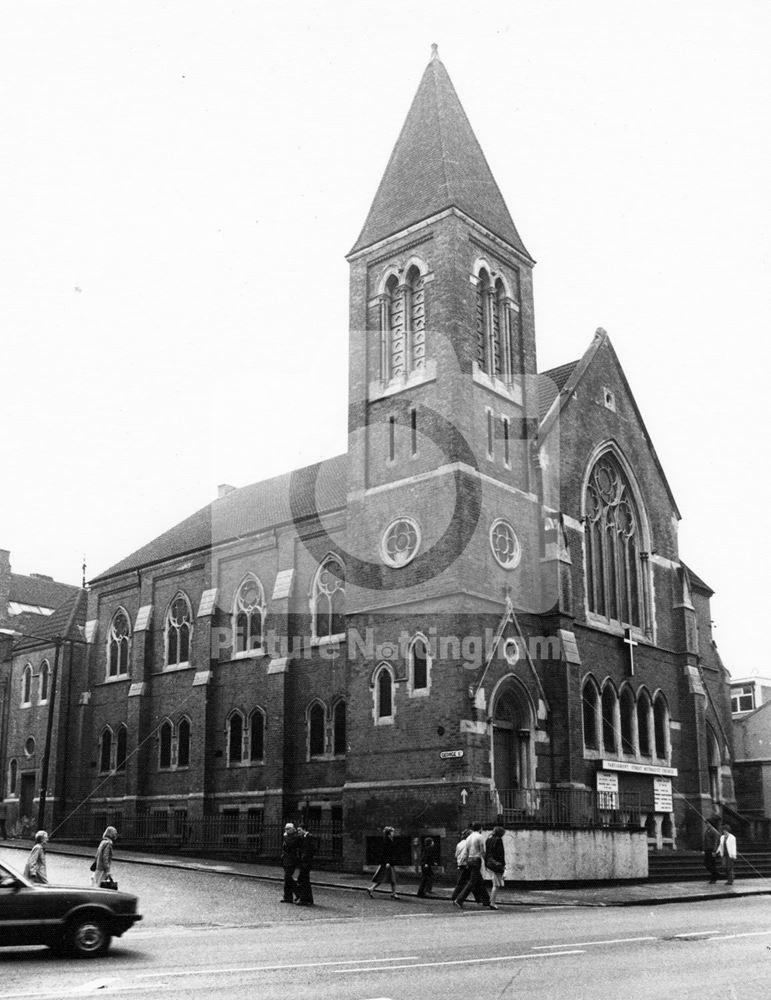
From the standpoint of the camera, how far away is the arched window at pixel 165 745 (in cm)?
4122

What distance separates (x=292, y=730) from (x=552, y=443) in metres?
12.5

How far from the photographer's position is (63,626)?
48.2m

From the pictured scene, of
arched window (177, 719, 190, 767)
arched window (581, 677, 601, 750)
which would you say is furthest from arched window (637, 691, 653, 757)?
arched window (177, 719, 190, 767)

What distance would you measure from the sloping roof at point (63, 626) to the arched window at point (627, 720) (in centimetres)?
2296

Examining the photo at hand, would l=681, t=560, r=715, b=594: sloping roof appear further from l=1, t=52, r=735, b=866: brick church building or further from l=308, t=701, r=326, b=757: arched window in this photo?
l=308, t=701, r=326, b=757: arched window

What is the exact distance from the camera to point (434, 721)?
1191 inches

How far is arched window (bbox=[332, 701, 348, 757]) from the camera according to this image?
3512cm

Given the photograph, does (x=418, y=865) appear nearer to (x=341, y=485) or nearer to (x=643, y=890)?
(x=643, y=890)

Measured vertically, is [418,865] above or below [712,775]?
below

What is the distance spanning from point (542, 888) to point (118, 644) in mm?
23850

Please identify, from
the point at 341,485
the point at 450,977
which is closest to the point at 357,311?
the point at 341,485

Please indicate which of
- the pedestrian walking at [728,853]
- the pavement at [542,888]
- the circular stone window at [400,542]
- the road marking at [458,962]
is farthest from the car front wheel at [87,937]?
the pedestrian walking at [728,853]

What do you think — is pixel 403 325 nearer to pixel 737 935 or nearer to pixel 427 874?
pixel 427 874

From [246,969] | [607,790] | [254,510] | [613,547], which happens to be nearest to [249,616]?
[254,510]
